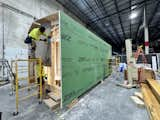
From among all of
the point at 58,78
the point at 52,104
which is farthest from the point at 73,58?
the point at 52,104

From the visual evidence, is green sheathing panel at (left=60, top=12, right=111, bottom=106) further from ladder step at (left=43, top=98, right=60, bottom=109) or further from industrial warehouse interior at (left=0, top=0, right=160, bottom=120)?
ladder step at (left=43, top=98, right=60, bottom=109)

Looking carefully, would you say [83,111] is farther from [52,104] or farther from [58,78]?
[58,78]

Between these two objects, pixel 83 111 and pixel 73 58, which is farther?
pixel 73 58

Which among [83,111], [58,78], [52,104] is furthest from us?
[58,78]

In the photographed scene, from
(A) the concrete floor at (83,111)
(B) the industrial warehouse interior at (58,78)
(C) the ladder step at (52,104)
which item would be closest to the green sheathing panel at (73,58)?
(B) the industrial warehouse interior at (58,78)

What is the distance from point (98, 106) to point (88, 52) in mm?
1833

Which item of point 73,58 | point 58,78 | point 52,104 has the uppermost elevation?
point 73,58

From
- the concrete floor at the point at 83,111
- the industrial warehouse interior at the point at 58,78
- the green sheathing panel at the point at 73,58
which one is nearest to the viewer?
the concrete floor at the point at 83,111

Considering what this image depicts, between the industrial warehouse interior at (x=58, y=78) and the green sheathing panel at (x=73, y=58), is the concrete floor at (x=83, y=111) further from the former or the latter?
the green sheathing panel at (x=73, y=58)

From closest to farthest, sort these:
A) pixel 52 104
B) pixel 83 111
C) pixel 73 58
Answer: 1. pixel 83 111
2. pixel 52 104
3. pixel 73 58

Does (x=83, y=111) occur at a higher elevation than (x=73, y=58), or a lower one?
lower

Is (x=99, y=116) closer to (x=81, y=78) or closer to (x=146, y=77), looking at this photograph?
(x=81, y=78)

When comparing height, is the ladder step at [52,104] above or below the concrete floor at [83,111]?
above

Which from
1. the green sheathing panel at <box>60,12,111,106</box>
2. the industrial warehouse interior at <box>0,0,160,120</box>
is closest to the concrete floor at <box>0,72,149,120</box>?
the industrial warehouse interior at <box>0,0,160,120</box>
